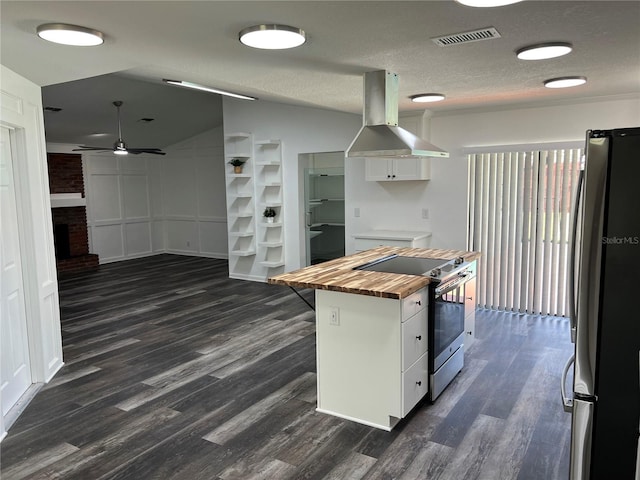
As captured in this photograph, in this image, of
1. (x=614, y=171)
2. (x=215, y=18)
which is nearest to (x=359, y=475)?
(x=614, y=171)

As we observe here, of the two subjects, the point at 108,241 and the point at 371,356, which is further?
the point at 108,241

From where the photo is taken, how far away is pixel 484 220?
5.42m

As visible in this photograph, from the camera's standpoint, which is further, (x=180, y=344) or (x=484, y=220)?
(x=484, y=220)

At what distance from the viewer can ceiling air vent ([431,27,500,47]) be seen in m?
2.27

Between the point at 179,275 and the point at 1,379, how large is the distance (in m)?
4.92

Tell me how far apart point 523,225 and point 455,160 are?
1.08m

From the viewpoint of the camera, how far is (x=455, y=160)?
18.1 ft

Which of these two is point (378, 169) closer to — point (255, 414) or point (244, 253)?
Result: point (244, 253)

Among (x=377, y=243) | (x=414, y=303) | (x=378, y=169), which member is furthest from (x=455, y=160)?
(x=414, y=303)

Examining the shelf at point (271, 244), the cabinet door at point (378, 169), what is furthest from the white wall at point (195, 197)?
the cabinet door at point (378, 169)

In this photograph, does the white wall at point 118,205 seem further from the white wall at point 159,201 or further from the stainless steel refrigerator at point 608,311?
the stainless steel refrigerator at point 608,311

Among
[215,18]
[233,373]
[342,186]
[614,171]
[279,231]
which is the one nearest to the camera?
[614,171]

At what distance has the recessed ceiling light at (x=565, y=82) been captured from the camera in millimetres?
3508

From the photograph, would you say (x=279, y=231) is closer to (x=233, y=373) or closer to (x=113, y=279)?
(x=113, y=279)
